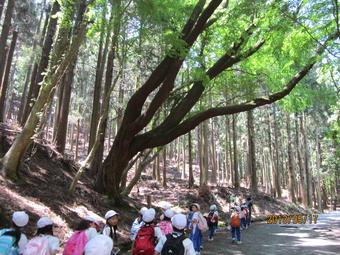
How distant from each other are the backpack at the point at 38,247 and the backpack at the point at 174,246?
1.38 m

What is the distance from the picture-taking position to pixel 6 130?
12.0 meters

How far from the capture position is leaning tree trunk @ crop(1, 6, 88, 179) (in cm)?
871

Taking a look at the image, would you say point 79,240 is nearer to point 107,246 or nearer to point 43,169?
point 107,246

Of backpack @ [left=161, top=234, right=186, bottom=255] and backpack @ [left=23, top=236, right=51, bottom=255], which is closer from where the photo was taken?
backpack @ [left=23, top=236, right=51, bottom=255]

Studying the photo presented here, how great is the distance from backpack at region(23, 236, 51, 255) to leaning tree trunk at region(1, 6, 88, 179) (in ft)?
20.4

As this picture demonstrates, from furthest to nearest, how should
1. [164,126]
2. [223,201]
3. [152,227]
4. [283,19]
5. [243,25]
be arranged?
[223,201], [243,25], [164,126], [283,19], [152,227]

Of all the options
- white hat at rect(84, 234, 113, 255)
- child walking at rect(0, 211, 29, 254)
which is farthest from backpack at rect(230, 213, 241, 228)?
white hat at rect(84, 234, 113, 255)

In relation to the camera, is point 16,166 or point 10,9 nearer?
point 16,166

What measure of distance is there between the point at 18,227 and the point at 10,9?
51.7 ft

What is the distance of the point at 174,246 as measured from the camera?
11.0 feet

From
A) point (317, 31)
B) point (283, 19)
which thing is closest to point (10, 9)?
point (283, 19)

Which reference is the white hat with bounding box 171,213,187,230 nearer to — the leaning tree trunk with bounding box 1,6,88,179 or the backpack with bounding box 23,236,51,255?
the backpack with bounding box 23,236,51,255

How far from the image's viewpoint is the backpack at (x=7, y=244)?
3156 millimetres

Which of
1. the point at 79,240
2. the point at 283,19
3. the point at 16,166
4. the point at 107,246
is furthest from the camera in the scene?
the point at 16,166
